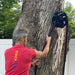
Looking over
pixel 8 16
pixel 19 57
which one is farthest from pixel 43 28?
pixel 8 16

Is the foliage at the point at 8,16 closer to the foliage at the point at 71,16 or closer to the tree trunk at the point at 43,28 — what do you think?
the foliage at the point at 71,16

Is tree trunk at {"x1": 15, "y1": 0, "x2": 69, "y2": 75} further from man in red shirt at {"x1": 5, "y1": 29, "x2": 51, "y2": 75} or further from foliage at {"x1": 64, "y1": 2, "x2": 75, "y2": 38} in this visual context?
foliage at {"x1": 64, "y1": 2, "x2": 75, "y2": 38}

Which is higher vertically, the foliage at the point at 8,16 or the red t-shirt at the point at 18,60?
the foliage at the point at 8,16

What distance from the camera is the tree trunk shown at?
9.08 feet

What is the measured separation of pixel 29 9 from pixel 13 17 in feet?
17.9

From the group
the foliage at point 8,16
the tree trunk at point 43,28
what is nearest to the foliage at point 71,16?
the foliage at point 8,16

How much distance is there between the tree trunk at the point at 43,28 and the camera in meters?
2.77

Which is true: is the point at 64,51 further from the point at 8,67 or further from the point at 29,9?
the point at 8,67

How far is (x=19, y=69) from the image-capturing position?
221 centimetres

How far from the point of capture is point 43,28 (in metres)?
2.76

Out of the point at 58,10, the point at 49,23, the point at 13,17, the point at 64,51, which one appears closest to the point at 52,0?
the point at 58,10

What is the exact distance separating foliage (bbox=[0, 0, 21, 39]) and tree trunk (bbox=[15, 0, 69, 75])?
4611 millimetres

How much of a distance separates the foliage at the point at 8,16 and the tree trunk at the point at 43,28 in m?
4.61

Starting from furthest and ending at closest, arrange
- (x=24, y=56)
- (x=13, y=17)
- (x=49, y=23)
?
1. (x=13, y=17)
2. (x=49, y=23)
3. (x=24, y=56)
